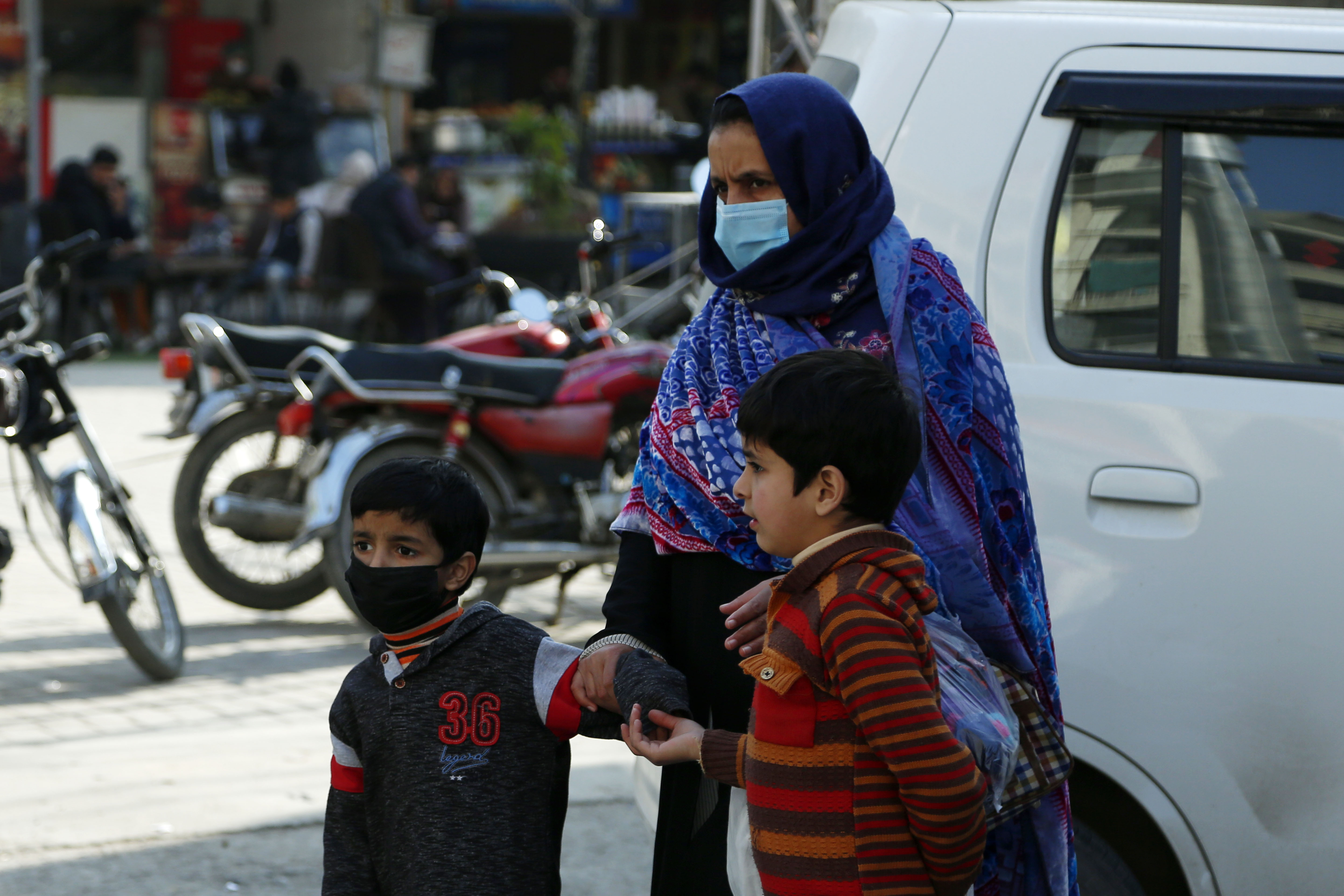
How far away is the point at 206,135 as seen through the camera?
1627 centimetres

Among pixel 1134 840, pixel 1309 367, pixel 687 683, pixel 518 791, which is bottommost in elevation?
pixel 1134 840

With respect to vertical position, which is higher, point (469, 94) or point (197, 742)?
point (469, 94)

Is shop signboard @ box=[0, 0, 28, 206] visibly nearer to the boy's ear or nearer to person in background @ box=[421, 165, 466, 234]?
person in background @ box=[421, 165, 466, 234]

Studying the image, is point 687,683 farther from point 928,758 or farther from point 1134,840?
point 1134,840

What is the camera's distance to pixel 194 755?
439 centimetres

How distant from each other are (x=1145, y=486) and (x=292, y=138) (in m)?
14.1

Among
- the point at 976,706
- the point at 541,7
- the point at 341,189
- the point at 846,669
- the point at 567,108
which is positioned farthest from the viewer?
the point at 567,108

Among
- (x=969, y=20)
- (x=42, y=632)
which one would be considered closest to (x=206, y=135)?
(x=42, y=632)

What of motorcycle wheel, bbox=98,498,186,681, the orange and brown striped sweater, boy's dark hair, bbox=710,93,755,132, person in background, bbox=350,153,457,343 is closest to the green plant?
person in background, bbox=350,153,457,343

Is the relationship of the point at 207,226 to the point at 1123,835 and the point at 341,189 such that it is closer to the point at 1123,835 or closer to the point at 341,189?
the point at 341,189

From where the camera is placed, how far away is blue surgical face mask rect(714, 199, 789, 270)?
2.00 m

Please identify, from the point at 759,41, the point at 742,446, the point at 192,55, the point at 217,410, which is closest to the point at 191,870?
the point at 742,446

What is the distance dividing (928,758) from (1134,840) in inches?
41.8

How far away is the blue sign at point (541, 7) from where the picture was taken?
18.0 m
